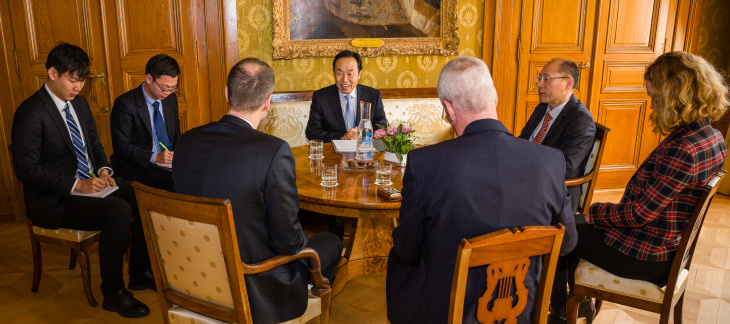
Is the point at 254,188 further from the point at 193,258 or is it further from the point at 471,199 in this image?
the point at 471,199

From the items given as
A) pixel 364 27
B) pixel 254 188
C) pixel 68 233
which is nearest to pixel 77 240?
pixel 68 233

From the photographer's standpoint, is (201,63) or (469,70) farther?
(201,63)

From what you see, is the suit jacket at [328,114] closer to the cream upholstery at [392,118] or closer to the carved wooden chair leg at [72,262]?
the cream upholstery at [392,118]

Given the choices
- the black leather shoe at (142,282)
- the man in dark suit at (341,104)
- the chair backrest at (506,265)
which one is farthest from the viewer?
the man in dark suit at (341,104)

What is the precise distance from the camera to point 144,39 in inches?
170

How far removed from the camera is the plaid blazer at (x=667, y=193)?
6.32 feet

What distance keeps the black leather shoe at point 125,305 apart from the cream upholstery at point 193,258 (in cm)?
103

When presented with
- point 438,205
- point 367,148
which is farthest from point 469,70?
point 367,148

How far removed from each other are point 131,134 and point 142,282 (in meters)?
0.92

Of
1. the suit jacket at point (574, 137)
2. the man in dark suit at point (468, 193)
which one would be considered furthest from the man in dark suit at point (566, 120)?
the man in dark suit at point (468, 193)

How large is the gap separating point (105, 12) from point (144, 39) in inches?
13.9

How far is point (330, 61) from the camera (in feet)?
15.5

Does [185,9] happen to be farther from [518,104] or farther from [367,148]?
[518,104]

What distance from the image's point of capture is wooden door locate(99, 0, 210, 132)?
4.26 meters
